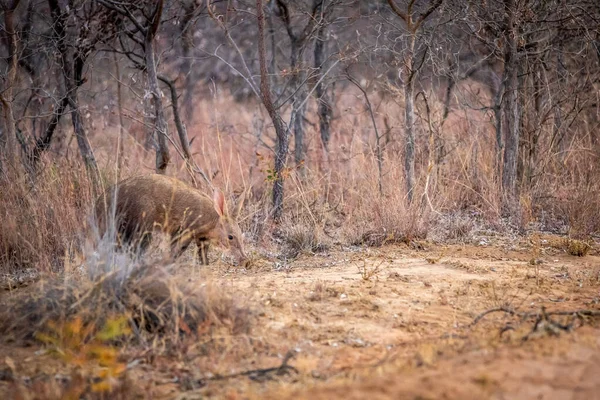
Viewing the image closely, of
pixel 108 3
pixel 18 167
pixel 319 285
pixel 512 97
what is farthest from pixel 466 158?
pixel 18 167

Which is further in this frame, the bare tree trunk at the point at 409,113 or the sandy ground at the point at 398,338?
the bare tree trunk at the point at 409,113

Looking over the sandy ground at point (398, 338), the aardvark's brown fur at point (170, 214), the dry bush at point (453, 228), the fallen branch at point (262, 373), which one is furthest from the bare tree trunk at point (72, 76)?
the fallen branch at point (262, 373)

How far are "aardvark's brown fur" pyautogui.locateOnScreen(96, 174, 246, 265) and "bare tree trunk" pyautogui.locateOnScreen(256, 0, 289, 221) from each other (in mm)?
1224

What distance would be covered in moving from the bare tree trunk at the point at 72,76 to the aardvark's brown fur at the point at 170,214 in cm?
210

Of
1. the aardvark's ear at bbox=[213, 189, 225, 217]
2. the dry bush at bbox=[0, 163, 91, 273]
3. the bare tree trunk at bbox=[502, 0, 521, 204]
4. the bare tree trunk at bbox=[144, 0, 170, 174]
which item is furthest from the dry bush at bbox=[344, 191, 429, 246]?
the dry bush at bbox=[0, 163, 91, 273]

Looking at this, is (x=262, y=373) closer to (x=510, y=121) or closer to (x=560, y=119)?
(x=510, y=121)

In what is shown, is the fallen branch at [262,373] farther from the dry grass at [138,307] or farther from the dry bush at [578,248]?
the dry bush at [578,248]

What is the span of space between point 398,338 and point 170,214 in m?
2.62

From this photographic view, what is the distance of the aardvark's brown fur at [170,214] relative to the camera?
5618mm

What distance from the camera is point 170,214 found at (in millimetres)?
5926

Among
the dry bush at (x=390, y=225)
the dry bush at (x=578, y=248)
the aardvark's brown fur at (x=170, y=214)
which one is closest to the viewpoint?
the aardvark's brown fur at (x=170, y=214)

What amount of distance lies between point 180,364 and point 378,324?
143cm

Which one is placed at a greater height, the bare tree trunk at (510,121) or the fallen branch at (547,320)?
the bare tree trunk at (510,121)

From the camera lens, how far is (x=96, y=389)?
3209 millimetres
